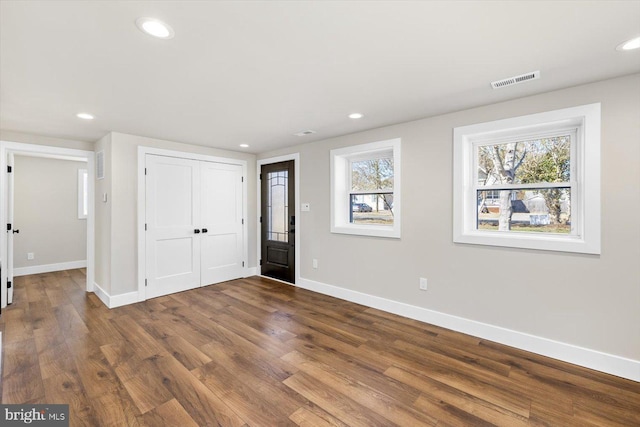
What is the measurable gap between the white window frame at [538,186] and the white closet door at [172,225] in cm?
386

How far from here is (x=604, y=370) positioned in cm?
229

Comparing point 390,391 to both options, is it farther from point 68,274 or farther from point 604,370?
point 68,274

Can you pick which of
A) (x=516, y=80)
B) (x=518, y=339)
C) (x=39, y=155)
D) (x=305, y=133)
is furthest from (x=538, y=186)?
(x=39, y=155)

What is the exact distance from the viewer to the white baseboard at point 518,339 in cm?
224

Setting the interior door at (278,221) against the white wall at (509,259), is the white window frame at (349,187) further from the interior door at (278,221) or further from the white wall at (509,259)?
the interior door at (278,221)

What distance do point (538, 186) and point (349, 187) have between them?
228 centimetres

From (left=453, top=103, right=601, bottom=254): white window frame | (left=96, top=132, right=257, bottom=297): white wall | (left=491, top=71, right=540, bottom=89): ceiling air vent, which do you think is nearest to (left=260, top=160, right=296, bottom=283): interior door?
(left=96, top=132, right=257, bottom=297): white wall

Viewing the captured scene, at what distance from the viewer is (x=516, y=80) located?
2254mm

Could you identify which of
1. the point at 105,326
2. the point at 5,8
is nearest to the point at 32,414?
the point at 105,326

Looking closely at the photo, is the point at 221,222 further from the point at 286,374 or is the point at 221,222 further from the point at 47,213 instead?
the point at 47,213

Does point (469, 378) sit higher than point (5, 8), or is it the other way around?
point (5, 8)

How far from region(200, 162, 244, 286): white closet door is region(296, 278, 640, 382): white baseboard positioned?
240 centimetres

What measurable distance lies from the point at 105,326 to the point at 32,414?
1441 mm

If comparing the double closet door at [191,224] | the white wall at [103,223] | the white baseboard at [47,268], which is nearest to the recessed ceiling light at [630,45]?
the double closet door at [191,224]
